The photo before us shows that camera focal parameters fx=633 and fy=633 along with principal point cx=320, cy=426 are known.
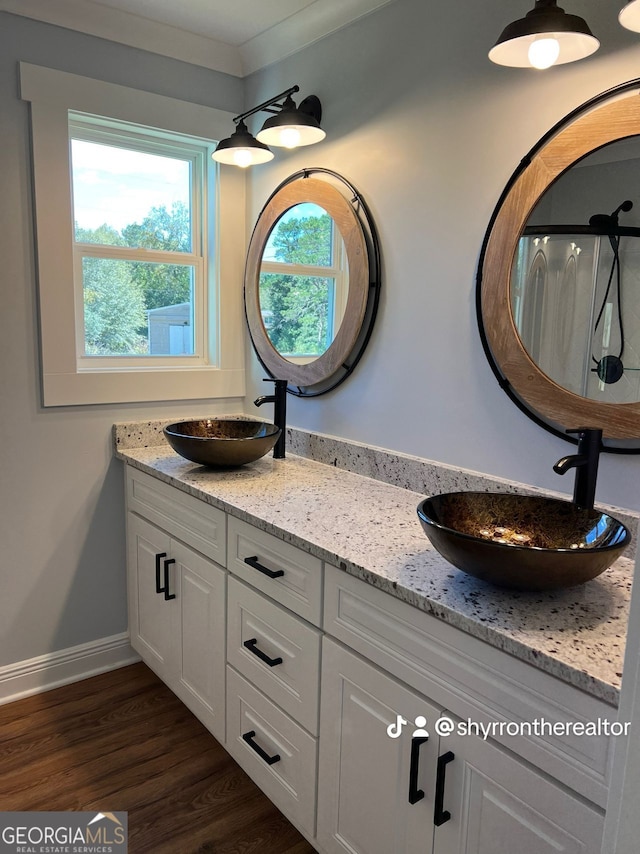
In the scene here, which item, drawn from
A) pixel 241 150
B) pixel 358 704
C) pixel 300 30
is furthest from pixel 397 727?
pixel 300 30

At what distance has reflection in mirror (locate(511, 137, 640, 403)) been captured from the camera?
54.9 inches

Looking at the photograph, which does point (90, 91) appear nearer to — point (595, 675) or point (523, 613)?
point (523, 613)

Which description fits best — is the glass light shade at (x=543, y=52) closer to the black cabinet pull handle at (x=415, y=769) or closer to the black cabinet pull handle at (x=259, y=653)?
the black cabinet pull handle at (x=415, y=769)

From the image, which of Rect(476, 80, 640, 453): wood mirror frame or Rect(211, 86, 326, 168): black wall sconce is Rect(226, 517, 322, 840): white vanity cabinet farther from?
Rect(211, 86, 326, 168): black wall sconce

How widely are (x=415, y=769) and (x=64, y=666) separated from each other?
1.73 meters

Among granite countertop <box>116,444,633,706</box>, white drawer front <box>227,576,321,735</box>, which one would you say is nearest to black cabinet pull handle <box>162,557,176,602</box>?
granite countertop <box>116,444,633,706</box>

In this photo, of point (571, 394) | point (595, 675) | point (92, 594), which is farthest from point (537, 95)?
point (92, 594)

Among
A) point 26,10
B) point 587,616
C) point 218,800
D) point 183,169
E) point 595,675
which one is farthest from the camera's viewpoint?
point 183,169

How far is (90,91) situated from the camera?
224 cm

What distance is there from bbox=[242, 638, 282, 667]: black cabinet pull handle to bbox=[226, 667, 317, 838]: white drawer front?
0.38 feet

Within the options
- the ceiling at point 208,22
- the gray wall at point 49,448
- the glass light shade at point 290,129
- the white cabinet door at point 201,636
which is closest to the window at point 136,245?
the gray wall at point 49,448

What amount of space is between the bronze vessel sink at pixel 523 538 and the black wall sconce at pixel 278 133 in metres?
1.26

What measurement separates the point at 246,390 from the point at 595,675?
2.06m

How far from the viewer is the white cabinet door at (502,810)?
3.18 ft
